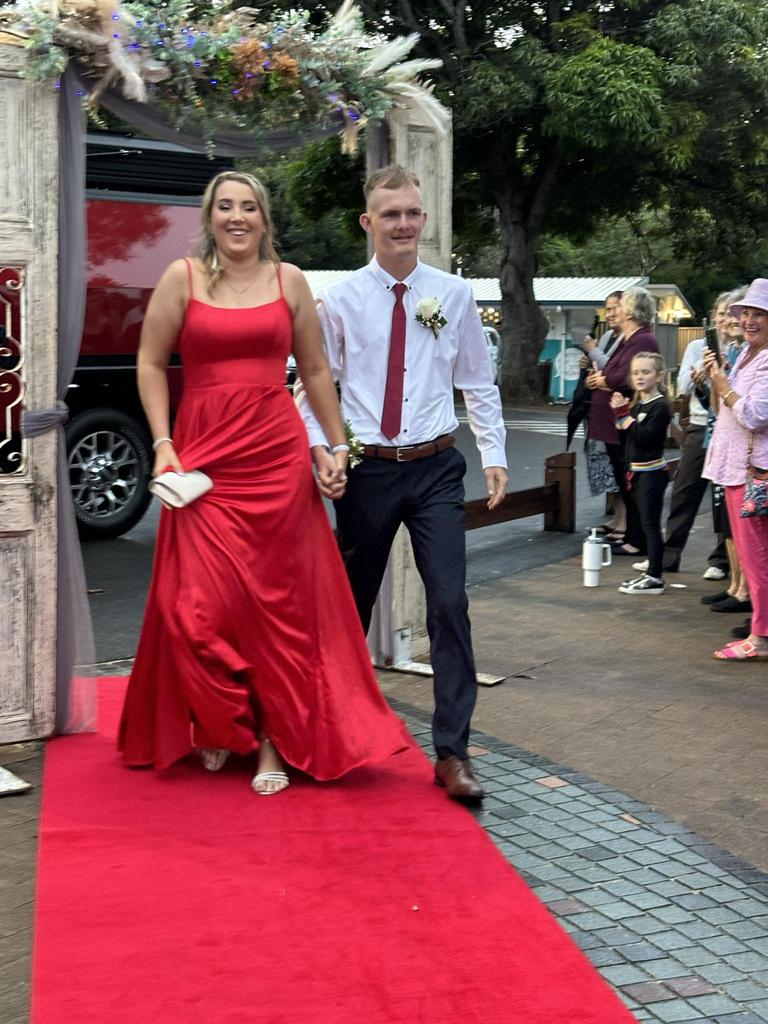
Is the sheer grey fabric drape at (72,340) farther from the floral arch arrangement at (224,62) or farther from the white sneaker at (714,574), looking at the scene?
the white sneaker at (714,574)

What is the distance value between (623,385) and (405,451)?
5403 mm

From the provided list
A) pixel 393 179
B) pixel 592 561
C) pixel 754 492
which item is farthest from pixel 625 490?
pixel 393 179

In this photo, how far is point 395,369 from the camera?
530 centimetres

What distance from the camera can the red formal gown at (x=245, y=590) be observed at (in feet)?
16.5

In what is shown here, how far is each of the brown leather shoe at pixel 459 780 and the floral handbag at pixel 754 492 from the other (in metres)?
2.80

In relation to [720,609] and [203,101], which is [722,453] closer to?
[720,609]

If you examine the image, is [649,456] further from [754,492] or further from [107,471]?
[107,471]

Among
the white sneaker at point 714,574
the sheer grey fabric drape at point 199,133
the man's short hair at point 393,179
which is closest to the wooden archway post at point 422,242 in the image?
the sheer grey fabric drape at point 199,133

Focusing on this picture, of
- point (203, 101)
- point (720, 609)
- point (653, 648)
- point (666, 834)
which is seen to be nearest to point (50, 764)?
point (666, 834)

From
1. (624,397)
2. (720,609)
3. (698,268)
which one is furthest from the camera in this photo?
(698,268)

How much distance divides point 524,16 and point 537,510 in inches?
764

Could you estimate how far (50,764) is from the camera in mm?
5426

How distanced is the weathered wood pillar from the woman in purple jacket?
530 cm

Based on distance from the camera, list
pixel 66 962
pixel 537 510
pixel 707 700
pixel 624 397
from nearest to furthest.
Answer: pixel 66 962 < pixel 707 700 < pixel 624 397 < pixel 537 510
